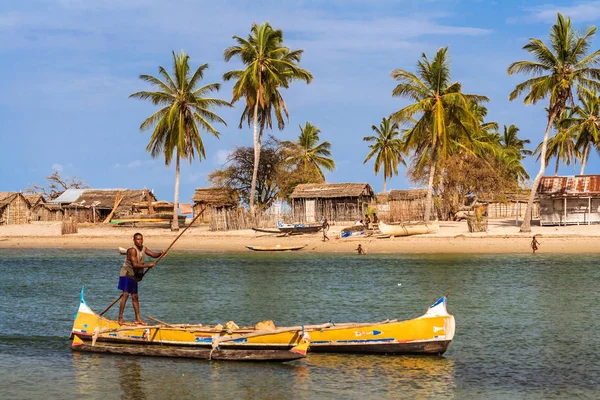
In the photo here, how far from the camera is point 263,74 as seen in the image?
49875mm

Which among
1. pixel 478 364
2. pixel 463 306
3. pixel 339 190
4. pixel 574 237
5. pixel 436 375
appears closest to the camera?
pixel 436 375

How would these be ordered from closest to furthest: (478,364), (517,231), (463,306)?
(478,364)
(463,306)
(517,231)

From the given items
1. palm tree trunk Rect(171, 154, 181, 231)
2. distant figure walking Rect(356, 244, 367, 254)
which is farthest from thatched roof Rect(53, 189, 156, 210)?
distant figure walking Rect(356, 244, 367, 254)

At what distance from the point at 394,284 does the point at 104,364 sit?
13329mm

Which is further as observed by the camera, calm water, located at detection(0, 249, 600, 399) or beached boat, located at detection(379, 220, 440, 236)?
beached boat, located at detection(379, 220, 440, 236)

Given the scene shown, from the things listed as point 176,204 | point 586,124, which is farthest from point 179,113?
point 586,124

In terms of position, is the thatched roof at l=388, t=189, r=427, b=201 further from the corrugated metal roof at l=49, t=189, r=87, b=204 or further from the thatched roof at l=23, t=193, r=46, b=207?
the thatched roof at l=23, t=193, r=46, b=207

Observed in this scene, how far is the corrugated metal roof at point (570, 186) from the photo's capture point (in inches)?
1680

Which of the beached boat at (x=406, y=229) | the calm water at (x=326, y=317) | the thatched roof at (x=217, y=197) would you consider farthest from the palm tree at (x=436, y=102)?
the thatched roof at (x=217, y=197)

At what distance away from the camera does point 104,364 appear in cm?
1404

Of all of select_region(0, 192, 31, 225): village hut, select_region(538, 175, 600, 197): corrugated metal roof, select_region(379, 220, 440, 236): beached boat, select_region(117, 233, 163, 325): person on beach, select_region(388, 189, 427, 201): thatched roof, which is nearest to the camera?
select_region(117, 233, 163, 325): person on beach

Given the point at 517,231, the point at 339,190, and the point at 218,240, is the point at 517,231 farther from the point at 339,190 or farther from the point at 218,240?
the point at 218,240

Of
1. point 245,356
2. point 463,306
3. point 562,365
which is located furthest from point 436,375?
point 463,306

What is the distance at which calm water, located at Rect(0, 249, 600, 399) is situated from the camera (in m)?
12.4
